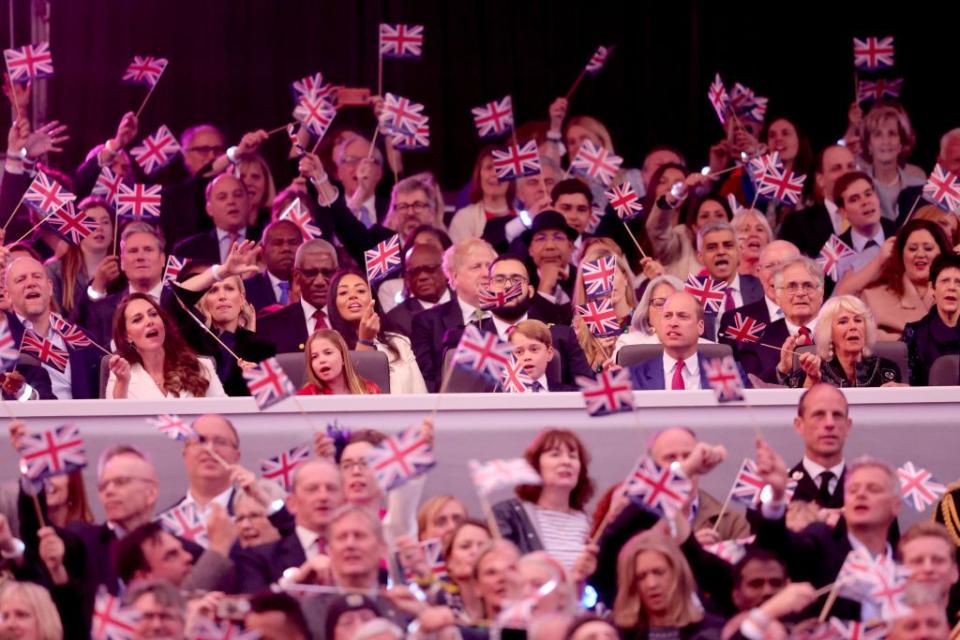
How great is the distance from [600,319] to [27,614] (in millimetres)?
2652

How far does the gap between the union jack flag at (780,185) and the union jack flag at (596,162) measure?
60cm

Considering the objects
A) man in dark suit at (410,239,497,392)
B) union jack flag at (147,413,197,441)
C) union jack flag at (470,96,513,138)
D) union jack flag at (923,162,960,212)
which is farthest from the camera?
union jack flag at (470,96,513,138)

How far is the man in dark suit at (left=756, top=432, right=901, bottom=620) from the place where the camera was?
5.32 meters

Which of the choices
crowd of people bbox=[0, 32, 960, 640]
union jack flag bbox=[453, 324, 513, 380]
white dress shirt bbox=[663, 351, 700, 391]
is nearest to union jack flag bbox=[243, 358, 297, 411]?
crowd of people bbox=[0, 32, 960, 640]

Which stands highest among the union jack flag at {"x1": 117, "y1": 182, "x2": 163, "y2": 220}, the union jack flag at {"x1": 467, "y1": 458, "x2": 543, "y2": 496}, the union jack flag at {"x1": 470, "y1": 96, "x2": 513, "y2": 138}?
the union jack flag at {"x1": 470, "y1": 96, "x2": 513, "y2": 138}

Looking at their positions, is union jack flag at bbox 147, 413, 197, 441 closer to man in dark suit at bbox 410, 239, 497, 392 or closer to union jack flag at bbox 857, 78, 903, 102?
man in dark suit at bbox 410, 239, 497, 392

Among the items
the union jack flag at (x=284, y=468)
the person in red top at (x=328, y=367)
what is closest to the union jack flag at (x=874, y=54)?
the person in red top at (x=328, y=367)

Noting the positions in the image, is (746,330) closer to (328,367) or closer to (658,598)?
(328,367)

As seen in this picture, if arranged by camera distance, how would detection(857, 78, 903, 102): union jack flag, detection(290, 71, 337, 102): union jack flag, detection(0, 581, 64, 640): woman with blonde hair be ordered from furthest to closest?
detection(857, 78, 903, 102): union jack flag, detection(290, 71, 337, 102): union jack flag, detection(0, 581, 64, 640): woman with blonde hair

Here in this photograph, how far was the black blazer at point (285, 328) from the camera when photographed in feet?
23.3

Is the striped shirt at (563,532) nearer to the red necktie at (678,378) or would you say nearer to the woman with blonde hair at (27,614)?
the red necktie at (678,378)

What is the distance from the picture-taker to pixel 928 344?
6820 millimetres

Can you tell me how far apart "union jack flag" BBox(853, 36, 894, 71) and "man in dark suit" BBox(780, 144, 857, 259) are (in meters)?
0.96

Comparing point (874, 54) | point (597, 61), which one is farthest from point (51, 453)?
point (874, 54)
